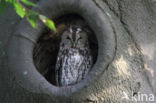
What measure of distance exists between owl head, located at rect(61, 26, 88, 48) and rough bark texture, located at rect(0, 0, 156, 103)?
0.50 metres

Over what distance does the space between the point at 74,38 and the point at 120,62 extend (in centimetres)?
74

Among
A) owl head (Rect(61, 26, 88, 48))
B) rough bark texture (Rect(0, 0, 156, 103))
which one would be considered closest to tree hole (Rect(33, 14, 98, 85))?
owl head (Rect(61, 26, 88, 48))

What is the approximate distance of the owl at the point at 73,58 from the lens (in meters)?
2.68

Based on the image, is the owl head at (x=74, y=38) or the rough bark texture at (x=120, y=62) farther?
the owl head at (x=74, y=38)

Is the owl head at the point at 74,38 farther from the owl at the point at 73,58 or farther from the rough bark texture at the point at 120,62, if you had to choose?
the rough bark texture at the point at 120,62

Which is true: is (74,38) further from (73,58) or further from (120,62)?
(120,62)

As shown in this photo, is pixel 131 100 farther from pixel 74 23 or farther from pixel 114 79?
pixel 74 23

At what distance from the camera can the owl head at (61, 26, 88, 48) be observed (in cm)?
264

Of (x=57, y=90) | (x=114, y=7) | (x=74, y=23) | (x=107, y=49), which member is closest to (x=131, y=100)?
(x=107, y=49)

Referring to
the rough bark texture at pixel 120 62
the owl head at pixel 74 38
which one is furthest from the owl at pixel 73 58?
the rough bark texture at pixel 120 62

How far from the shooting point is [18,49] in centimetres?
221

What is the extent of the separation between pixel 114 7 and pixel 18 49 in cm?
92

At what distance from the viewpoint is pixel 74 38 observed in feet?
8.86

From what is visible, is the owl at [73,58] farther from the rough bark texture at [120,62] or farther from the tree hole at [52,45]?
the rough bark texture at [120,62]
